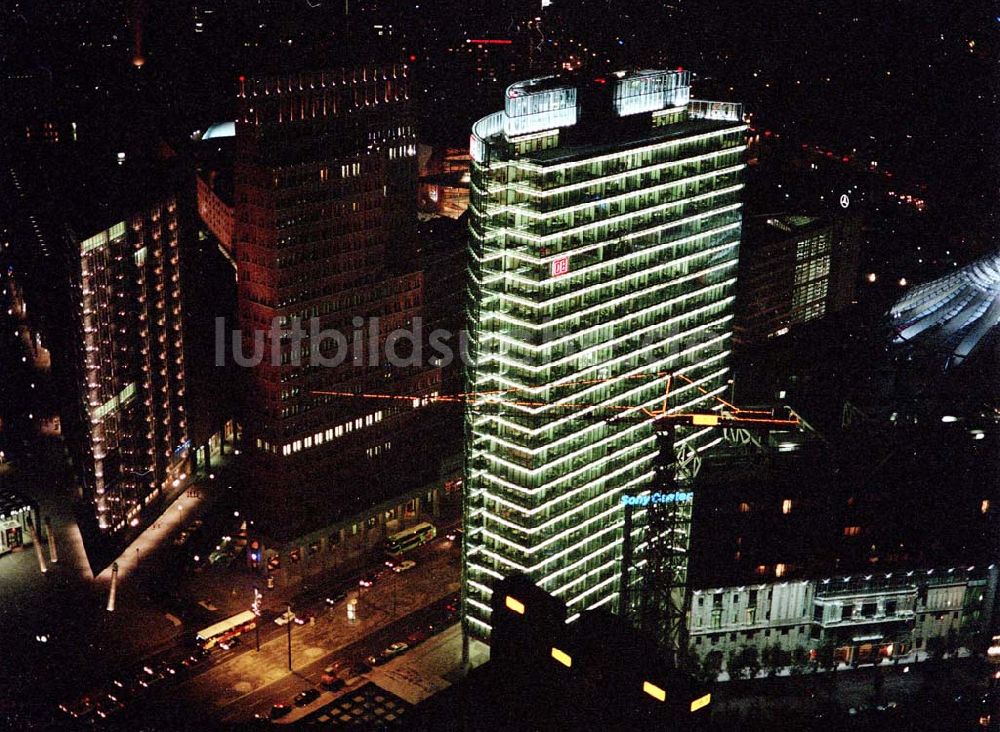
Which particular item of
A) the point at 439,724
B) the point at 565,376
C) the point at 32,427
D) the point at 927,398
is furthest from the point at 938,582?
the point at 32,427

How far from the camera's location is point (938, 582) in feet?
461

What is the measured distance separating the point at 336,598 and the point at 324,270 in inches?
1553

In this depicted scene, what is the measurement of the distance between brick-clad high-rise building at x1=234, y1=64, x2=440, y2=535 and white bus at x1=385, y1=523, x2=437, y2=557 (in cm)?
585

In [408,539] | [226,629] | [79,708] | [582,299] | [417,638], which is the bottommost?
[417,638]

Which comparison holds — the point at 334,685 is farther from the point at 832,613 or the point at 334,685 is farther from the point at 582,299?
the point at 832,613

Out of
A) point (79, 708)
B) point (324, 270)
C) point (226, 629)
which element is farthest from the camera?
point (324, 270)

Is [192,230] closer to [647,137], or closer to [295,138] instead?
[295,138]

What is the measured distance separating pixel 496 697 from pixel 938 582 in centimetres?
5355

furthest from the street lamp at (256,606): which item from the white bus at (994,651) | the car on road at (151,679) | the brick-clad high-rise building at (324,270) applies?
the white bus at (994,651)

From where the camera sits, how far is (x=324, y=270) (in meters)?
152

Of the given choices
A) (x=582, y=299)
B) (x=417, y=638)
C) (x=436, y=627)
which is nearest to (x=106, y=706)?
(x=417, y=638)

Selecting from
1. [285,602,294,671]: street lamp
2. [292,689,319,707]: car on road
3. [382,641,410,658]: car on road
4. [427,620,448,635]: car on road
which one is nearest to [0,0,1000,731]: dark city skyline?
[292,689,319,707]: car on road

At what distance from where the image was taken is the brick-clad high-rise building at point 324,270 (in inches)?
5758

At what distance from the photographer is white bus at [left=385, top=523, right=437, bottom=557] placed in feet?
531
